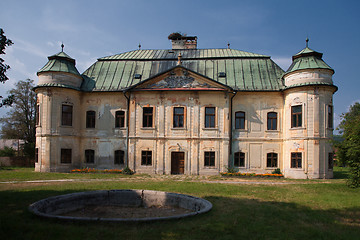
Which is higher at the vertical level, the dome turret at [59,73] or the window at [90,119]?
the dome turret at [59,73]

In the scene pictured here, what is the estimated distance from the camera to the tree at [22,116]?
120 feet

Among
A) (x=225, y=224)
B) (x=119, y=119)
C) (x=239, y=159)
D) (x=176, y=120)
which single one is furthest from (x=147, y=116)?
(x=225, y=224)

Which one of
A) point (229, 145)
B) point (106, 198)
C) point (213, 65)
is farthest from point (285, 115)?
point (106, 198)

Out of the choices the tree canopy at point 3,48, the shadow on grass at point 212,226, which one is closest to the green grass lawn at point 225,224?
the shadow on grass at point 212,226

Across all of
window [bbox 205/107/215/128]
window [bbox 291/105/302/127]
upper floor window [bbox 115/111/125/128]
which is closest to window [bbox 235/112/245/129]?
window [bbox 205/107/215/128]

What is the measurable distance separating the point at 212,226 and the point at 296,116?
1882 centimetres

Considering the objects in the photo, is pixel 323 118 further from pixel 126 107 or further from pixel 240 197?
pixel 126 107

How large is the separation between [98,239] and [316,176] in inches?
805

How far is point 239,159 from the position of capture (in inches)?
987

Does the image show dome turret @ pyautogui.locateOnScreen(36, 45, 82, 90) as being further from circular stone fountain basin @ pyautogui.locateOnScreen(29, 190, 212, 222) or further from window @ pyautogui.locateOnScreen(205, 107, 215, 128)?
circular stone fountain basin @ pyautogui.locateOnScreen(29, 190, 212, 222)

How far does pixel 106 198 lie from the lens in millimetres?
10953

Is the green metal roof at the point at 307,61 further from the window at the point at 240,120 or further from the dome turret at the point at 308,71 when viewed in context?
the window at the point at 240,120

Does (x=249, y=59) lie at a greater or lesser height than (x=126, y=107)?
greater

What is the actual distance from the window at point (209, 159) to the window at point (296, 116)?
292 inches
